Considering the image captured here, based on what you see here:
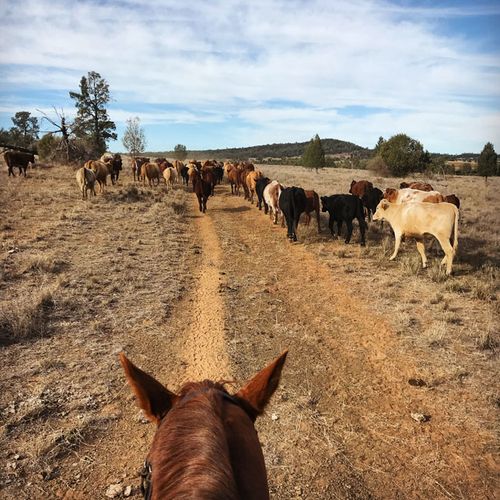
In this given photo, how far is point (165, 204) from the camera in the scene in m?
18.8

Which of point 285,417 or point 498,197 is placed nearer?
point 285,417

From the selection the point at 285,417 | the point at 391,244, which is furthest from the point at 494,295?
the point at 285,417

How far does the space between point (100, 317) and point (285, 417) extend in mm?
4068

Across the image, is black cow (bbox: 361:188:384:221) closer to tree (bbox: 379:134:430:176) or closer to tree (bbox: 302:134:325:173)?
tree (bbox: 379:134:430:176)

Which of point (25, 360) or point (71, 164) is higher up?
point (71, 164)

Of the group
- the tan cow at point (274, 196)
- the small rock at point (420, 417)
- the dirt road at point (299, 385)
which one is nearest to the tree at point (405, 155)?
the tan cow at point (274, 196)

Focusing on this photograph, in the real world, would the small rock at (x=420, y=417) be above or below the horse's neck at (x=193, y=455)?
below

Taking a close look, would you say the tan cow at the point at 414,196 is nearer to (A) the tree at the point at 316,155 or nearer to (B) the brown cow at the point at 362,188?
(B) the brown cow at the point at 362,188

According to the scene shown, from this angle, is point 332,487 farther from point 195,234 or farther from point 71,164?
point 71,164

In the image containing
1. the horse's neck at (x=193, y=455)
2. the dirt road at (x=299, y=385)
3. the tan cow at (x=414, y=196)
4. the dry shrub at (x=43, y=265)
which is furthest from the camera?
the tan cow at (x=414, y=196)

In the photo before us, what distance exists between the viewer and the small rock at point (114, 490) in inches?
145

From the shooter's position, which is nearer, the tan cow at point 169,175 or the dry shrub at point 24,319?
the dry shrub at point 24,319

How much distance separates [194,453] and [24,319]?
20.7ft

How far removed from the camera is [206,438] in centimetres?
136
